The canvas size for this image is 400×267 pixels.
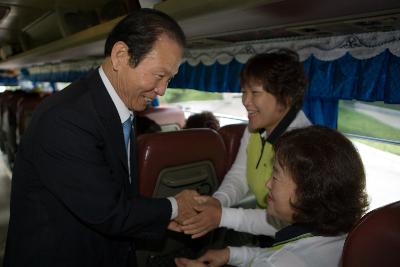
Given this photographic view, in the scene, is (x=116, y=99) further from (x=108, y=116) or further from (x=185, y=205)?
(x=185, y=205)

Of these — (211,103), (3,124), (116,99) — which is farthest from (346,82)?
(3,124)

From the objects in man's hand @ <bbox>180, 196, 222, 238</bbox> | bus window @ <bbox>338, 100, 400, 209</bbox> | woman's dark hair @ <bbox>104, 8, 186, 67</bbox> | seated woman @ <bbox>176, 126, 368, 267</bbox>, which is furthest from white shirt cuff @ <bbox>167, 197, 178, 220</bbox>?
bus window @ <bbox>338, 100, 400, 209</bbox>

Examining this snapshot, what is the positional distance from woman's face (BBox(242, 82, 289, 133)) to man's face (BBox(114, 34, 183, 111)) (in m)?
0.66

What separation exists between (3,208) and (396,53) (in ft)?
17.0

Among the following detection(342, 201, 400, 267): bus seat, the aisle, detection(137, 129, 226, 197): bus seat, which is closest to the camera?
detection(342, 201, 400, 267): bus seat

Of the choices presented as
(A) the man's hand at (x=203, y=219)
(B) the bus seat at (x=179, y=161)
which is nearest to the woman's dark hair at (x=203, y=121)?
(B) the bus seat at (x=179, y=161)

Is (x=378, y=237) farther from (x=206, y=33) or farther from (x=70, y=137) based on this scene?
(x=206, y=33)

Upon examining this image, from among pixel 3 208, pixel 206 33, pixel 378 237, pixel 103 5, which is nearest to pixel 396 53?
pixel 206 33

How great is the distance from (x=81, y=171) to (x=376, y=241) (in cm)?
101

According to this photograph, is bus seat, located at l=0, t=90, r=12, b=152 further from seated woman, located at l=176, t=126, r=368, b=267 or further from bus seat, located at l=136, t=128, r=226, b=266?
seated woman, located at l=176, t=126, r=368, b=267

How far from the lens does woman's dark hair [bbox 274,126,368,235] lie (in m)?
1.13

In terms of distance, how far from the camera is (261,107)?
73.8 inches

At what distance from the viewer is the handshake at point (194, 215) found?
1.61m

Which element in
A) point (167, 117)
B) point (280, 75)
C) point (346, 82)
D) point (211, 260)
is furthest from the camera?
point (167, 117)
